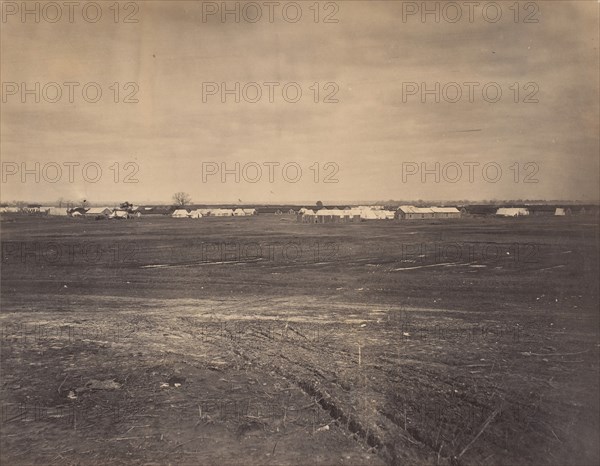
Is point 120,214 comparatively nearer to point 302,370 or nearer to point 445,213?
point 445,213

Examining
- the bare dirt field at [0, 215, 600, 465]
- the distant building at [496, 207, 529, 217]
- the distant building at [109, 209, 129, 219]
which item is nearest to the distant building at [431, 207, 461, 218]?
the distant building at [496, 207, 529, 217]

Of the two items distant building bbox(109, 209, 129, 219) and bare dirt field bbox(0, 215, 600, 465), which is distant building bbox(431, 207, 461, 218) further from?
bare dirt field bbox(0, 215, 600, 465)

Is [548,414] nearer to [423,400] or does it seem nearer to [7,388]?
[423,400]

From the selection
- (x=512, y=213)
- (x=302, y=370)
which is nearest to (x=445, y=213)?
(x=512, y=213)

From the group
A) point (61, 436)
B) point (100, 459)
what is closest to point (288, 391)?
point (100, 459)

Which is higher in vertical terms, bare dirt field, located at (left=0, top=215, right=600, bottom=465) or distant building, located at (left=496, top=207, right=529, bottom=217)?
distant building, located at (left=496, top=207, right=529, bottom=217)

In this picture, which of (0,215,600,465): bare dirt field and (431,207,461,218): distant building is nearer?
(0,215,600,465): bare dirt field

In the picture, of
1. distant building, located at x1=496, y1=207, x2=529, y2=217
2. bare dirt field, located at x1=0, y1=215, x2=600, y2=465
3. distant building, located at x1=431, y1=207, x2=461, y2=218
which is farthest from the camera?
distant building, located at x1=496, y1=207, x2=529, y2=217

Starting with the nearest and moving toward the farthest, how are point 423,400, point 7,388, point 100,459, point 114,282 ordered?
point 100,459 < point 423,400 < point 7,388 < point 114,282

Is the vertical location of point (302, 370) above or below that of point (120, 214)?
below
